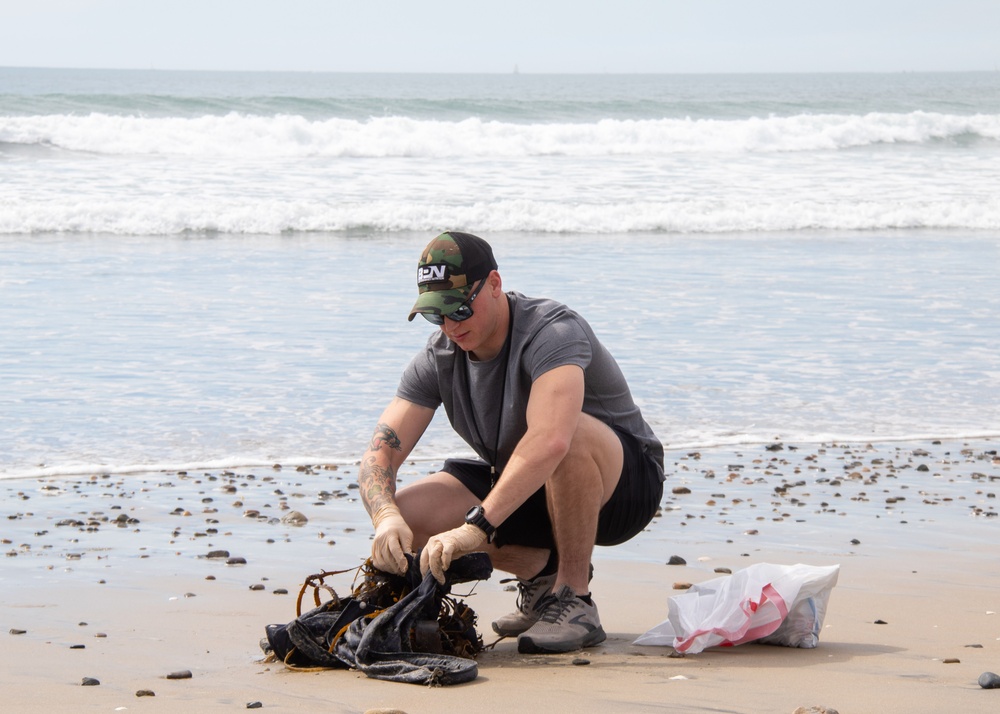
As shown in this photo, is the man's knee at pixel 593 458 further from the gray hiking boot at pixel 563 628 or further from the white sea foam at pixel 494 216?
the white sea foam at pixel 494 216

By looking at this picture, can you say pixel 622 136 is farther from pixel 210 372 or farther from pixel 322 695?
pixel 322 695

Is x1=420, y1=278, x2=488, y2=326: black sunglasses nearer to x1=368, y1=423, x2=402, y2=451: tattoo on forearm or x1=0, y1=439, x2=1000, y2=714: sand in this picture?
x1=368, y1=423, x2=402, y2=451: tattoo on forearm

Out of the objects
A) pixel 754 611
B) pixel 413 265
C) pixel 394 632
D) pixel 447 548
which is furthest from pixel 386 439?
pixel 413 265

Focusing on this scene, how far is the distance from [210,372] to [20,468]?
224 cm

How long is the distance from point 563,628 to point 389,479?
27.4 inches

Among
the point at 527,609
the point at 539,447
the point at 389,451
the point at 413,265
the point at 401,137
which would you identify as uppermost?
the point at 401,137

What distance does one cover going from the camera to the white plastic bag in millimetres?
3645

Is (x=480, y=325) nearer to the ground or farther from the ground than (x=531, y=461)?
farther from the ground

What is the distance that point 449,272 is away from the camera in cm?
365

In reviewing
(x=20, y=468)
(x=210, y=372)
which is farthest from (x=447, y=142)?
(x=20, y=468)

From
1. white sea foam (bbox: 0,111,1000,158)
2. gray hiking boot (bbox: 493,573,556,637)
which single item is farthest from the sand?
white sea foam (bbox: 0,111,1000,158)

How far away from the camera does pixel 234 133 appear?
27281 mm

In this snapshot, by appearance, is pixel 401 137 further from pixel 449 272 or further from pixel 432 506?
pixel 449 272

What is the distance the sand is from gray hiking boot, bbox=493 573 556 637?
0.17 metres
